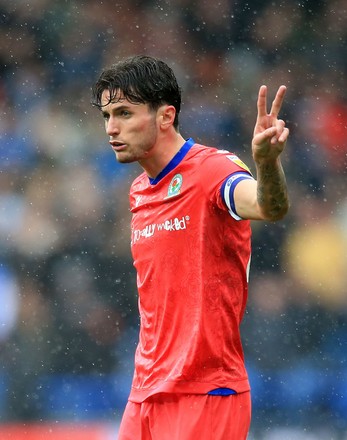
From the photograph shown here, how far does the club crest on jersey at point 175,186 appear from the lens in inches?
140

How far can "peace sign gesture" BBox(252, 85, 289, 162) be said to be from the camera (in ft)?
9.66

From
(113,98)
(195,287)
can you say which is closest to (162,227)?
(195,287)

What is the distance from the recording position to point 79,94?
311 inches

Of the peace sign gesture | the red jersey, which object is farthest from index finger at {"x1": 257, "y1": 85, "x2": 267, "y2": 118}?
the red jersey

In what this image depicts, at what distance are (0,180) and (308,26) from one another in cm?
268

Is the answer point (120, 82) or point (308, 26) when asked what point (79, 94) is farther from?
point (120, 82)

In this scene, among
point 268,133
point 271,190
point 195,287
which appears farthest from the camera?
point 195,287

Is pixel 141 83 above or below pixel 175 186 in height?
above

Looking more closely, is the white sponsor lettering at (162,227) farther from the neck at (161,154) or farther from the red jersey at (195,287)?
the neck at (161,154)

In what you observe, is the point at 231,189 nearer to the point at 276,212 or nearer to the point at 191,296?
the point at 276,212

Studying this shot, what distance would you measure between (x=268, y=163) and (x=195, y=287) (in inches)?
24.2

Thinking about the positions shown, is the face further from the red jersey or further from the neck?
the red jersey

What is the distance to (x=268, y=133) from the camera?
2.94 metres

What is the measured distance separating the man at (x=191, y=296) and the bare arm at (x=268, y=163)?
0.13m
